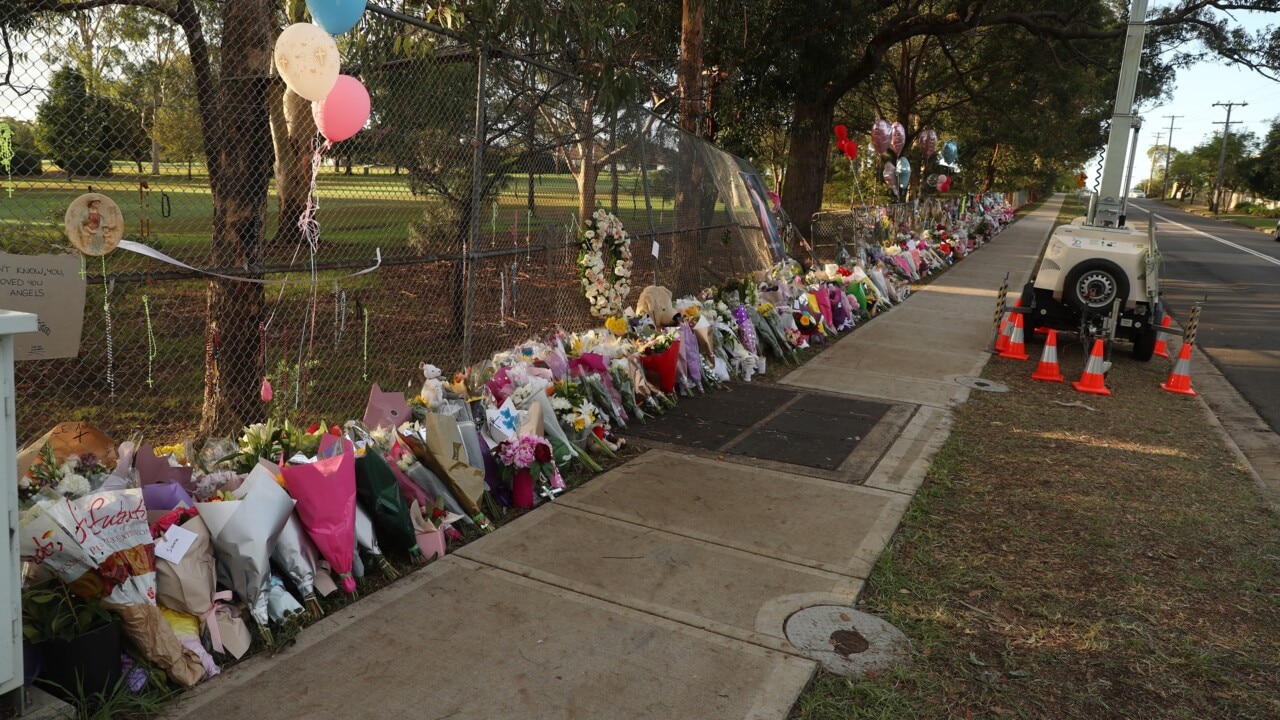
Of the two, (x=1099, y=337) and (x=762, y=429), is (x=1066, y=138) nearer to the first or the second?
(x=1099, y=337)

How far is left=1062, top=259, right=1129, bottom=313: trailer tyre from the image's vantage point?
9.07m

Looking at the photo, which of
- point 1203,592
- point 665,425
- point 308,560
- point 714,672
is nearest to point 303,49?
point 308,560

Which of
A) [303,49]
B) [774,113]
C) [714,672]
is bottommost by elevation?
[714,672]

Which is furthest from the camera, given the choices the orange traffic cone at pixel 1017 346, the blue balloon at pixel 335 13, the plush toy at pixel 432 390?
the orange traffic cone at pixel 1017 346

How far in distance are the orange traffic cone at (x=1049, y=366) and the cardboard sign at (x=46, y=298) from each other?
28.0 feet

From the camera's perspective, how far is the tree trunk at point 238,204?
4828mm

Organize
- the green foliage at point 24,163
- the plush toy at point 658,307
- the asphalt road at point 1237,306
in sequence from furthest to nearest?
1. the asphalt road at point 1237,306
2. the plush toy at point 658,307
3. the green foliage at point 24,163

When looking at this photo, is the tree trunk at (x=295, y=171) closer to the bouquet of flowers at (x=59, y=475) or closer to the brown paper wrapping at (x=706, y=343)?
the bouquet of flowers at (x=59, y=475)

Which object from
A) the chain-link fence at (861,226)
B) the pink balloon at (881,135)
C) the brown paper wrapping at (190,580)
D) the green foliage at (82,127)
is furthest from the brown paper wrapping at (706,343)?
the pink balloon at (881,135)

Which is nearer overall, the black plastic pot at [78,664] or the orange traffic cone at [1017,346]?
the black plastic pot at [78,664]

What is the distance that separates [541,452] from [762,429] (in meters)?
2.39

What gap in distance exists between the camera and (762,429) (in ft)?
22.2

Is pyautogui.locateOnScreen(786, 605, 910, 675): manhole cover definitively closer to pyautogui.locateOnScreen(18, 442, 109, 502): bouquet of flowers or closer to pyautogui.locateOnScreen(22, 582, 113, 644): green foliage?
pyautogui.locateOnScreen(22, 582, 113, 644): green foliage

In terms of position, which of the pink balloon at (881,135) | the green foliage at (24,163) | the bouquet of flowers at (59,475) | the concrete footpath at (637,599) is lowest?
the concrete footpath at (637,599)
